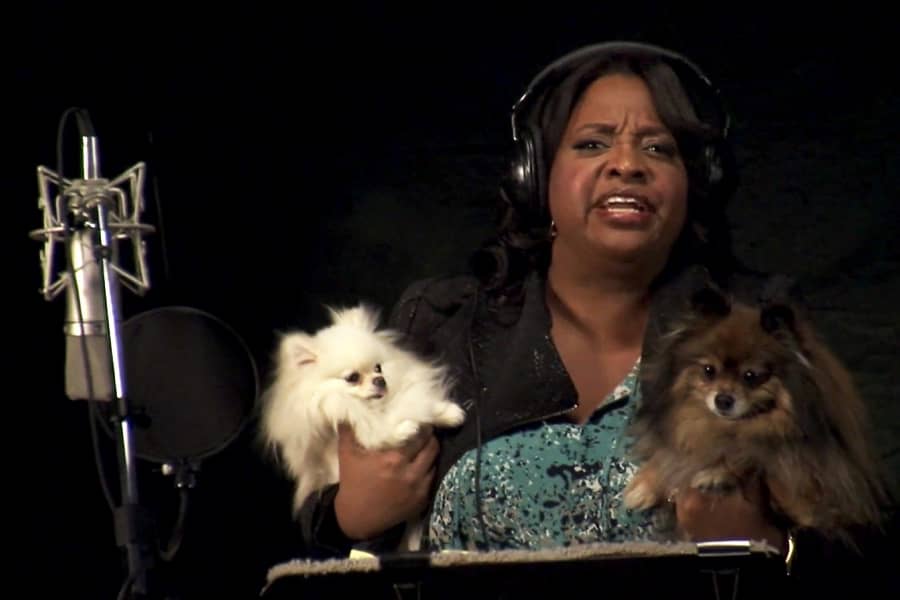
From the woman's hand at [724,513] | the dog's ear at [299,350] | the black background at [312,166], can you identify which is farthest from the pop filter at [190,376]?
the woman's hand at [724,513]

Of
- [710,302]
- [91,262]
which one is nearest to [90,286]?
[91,262]

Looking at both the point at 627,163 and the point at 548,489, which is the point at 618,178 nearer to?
the point at 627,163

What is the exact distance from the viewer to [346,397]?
3010mm

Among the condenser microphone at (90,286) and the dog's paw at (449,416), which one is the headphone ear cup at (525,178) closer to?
the dog's paw at (449,416)

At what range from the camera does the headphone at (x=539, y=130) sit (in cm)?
290

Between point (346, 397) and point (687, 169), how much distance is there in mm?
727

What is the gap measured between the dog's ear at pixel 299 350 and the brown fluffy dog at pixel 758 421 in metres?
0.65

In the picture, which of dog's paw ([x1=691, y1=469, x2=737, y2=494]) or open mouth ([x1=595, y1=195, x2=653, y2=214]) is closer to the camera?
dog's paw ([x1=691, y1=469, x2=737, y2=494])

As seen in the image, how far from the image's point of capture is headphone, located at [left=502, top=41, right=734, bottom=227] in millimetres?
2902

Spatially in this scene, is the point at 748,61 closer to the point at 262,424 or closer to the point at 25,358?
the point at 262,424

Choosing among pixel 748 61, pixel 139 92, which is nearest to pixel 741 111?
pixel 748 61

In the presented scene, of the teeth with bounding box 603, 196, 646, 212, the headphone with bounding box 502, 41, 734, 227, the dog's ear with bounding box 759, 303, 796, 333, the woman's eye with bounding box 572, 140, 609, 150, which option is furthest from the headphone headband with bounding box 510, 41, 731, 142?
the dog's ear with bounding box 759, 303, 796, 333

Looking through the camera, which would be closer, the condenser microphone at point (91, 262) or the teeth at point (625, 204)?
the condenser microphone at point (91, 262)

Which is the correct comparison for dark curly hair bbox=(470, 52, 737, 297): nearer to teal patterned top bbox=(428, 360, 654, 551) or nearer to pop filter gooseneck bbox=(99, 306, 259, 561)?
teal patterned top bbox=(428, 360, 654, 551)
